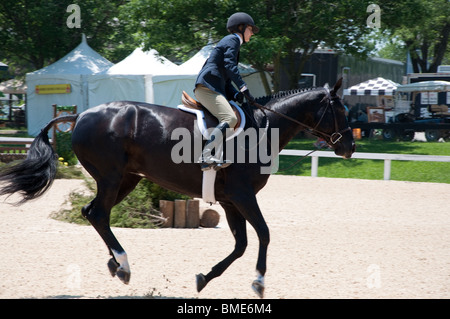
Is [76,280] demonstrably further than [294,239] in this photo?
No

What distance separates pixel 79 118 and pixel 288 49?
51.7 ft

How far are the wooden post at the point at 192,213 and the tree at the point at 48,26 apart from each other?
1854cm

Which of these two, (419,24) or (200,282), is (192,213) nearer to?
(200,282)

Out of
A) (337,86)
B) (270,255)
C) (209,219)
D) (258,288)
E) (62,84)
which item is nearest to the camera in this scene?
(258,288)

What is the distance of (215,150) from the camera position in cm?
573

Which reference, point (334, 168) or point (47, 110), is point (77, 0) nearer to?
point (47, 110)

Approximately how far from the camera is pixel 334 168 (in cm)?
1777

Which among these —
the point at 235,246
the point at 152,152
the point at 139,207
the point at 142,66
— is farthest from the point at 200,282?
the point at 142,66

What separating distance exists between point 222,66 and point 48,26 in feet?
74.1

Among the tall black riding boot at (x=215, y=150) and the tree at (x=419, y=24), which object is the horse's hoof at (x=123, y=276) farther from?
the tree at (x=419, y=24)

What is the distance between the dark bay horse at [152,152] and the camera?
5898 millimetres

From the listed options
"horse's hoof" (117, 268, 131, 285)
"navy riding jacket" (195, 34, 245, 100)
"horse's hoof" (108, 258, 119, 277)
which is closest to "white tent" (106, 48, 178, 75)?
"navy riding jacket" (195, 34, 245, 100)

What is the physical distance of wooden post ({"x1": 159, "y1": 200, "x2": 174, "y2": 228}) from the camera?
919cm
